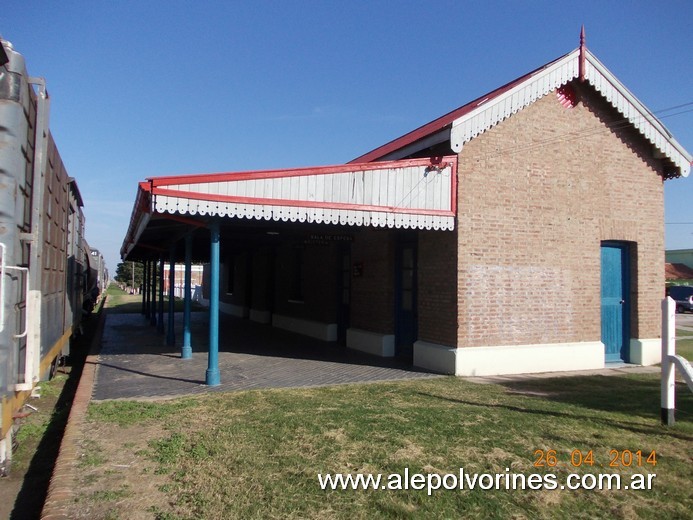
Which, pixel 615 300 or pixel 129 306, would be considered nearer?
pixel 615 300

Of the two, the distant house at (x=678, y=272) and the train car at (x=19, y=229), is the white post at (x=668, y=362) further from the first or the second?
the distant house at (x=678, y=272)

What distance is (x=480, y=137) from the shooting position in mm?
9531

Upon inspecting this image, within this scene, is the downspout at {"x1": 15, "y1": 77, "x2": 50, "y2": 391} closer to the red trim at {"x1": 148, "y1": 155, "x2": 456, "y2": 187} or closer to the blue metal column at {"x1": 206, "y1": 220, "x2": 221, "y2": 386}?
the red trim at {"x1": 148, "y1": 155, "x2": 456, "y2": 187}

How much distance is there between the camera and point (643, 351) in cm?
1096

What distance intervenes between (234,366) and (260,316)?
9.49 metres

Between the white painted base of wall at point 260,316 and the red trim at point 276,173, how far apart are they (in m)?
11.1

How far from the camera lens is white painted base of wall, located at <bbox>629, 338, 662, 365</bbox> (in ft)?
36.0

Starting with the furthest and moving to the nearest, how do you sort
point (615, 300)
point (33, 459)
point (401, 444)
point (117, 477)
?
point (615, 300), point (33, 459), point (401, 444), point (117, 477)

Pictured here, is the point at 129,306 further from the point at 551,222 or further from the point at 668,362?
the point at 668,362

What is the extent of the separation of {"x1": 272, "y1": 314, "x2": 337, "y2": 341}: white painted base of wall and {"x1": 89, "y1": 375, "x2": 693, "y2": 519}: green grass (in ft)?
18.5

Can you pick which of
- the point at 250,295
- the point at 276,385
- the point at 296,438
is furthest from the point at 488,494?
the point at 250,295

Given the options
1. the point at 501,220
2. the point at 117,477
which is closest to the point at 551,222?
the point at 501,220

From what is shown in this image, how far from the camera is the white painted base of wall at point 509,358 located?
920 cm
